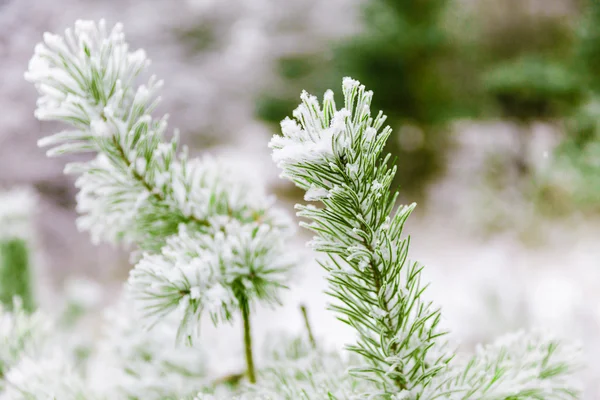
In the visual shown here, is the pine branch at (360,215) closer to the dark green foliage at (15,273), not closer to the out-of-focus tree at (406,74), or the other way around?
the dark green foliage at (15,273)

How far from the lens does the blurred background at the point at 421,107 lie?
Answer: 1461mm

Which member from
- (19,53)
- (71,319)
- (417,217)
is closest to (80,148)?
(71,319)

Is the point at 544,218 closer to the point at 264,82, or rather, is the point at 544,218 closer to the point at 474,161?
the point at 474,161

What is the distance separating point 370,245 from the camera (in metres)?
0.18

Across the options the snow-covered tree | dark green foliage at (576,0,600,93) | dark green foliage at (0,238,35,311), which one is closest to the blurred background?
dark green foliage at (576,0,600,93)

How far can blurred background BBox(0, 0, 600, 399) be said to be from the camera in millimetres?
1461

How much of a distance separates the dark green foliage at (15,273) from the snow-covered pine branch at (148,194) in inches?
12.0

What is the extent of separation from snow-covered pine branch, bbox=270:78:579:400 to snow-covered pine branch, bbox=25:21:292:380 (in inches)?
1.8

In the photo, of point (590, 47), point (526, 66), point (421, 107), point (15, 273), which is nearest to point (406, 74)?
point (421, 107)

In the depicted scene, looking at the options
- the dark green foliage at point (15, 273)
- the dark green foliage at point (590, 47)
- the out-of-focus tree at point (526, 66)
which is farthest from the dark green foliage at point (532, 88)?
the dark green foliage at point (15, 273)

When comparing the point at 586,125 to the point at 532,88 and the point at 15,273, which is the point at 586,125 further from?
the point at 15,273

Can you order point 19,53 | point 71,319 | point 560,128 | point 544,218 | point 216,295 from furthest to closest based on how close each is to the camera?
point 560,128
point 544,218
point 19,53
point 71,319
point 216,295

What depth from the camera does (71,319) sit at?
0.61 m

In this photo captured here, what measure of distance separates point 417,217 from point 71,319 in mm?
1615
